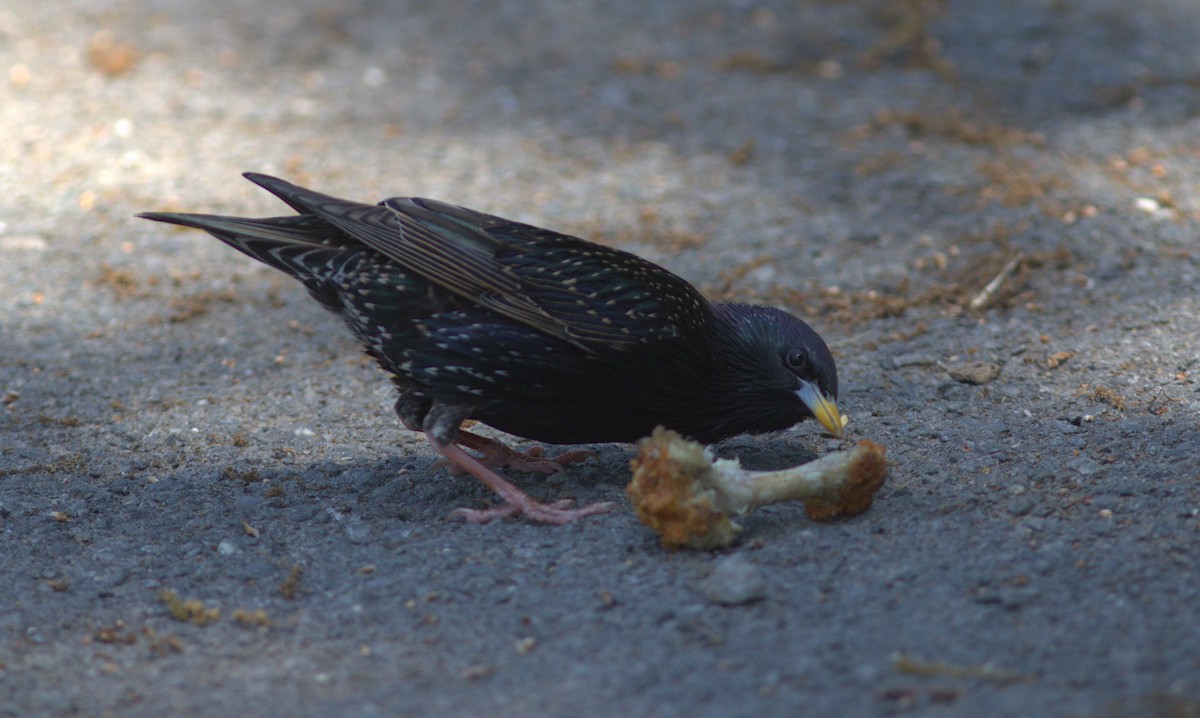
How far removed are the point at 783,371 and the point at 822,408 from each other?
7.2 inches

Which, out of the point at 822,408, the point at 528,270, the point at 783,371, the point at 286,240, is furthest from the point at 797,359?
the point at 286,240

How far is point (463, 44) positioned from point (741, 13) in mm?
2106

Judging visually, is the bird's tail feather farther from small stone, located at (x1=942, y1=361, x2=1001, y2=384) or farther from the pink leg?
small stone, located at (x1=942, y1=361, x2=1001, y2=384)

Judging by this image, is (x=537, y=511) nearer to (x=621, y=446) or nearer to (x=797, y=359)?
(x=621, y=446)

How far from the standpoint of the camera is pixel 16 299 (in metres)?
5.49

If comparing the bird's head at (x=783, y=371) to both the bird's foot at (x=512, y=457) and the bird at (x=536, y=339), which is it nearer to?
the bird at (x=536, y=339)

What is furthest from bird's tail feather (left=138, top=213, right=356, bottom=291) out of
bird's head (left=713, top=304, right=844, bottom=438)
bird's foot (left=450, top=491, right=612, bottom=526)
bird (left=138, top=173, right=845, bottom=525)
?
bird's head (left=713, top=304, right=844, bottom=438)

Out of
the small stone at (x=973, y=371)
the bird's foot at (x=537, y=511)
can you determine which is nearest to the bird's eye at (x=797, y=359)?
the bird's foot at (x=537, y=511)

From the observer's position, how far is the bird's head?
3949 millimetres

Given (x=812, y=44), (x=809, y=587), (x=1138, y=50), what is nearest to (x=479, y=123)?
(x=812, y=44)

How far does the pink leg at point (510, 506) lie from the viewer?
3699 mm

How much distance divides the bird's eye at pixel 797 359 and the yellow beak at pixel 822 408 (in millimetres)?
60

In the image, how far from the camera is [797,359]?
397 cm

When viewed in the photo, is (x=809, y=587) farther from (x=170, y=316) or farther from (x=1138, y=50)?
(x=1138, y=50)
